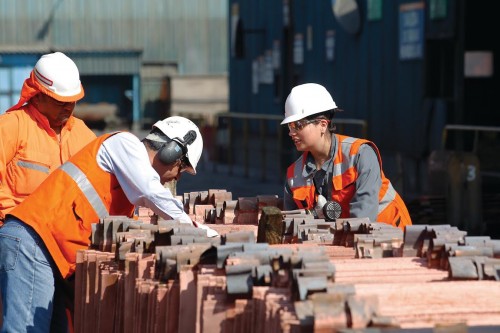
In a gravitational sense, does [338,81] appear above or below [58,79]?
below

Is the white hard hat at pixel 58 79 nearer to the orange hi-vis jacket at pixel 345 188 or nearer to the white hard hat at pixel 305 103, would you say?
the white hard hat at pixel 305 103

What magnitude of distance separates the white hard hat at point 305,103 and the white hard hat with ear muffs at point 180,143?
3.56 feet

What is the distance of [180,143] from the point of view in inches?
273

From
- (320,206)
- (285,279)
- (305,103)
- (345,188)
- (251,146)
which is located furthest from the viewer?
(251,146)

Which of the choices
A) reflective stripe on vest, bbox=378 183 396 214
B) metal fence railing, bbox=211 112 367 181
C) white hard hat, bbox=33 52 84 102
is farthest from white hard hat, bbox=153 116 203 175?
metal fence railing, bbox=211 112 367 181

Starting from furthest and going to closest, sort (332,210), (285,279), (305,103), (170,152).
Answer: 1. (305,103)
2. (332,210)
3. (170,152)
4. (285,279)

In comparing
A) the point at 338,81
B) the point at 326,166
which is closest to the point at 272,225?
the point at 326,166

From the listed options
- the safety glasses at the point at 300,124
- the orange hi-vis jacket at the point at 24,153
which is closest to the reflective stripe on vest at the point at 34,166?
the orange hi-vis jacket at the point at 24,153

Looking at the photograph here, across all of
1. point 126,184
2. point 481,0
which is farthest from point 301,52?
point 126,184

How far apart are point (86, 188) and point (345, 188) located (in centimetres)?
178

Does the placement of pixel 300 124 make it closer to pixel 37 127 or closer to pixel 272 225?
pixel 272 225

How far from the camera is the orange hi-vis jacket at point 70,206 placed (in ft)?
22.7

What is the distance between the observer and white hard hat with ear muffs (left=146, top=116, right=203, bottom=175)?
690cm

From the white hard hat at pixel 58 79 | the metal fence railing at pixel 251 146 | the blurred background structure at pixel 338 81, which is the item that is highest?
the white hard hat at pixel 58 79
